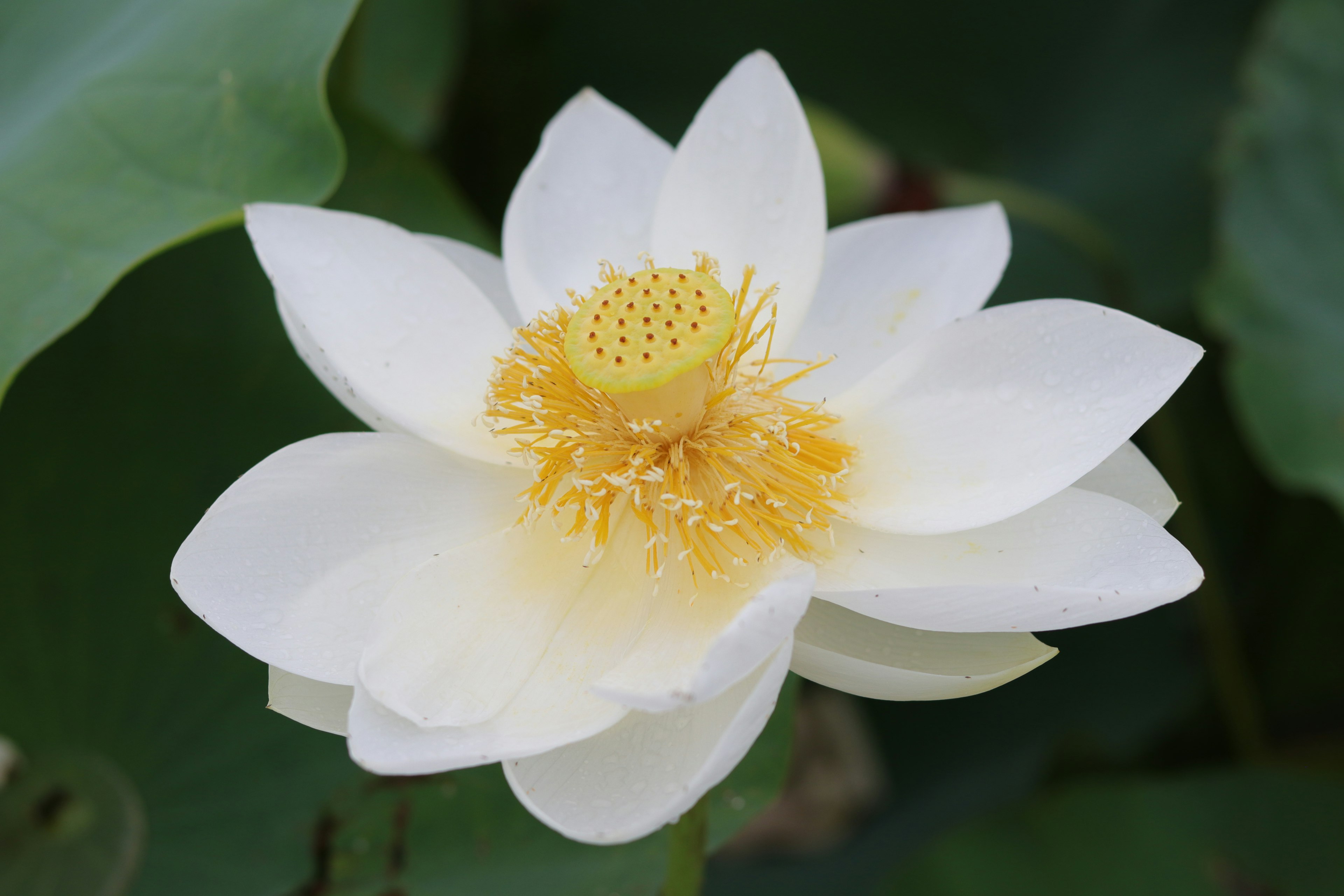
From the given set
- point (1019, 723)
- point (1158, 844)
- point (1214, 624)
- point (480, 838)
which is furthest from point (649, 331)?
point (1019, 723)

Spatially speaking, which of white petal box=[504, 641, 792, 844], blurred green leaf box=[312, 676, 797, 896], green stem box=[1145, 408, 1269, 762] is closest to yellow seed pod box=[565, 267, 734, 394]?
white petal box=[504, 641, 792, 844]

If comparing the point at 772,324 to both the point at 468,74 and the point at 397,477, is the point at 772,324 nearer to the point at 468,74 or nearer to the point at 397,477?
the point at 397,477

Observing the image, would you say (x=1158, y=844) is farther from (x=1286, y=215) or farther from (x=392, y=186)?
(x=392, y=186)

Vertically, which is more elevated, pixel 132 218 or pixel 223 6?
pixel 223 6

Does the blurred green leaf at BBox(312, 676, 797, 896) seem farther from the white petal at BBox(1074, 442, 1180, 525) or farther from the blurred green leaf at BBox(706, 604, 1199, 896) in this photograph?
the blurred green leaf at BBox(706, 604, 1199, 896)

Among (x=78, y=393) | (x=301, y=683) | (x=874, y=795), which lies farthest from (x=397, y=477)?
(x=874, y=795)

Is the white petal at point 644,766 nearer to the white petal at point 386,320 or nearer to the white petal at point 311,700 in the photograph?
the white petal at point 311,700
